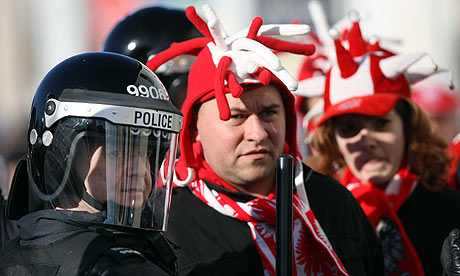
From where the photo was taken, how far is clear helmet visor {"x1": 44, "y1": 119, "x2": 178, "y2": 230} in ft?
7.39

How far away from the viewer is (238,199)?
2.99m

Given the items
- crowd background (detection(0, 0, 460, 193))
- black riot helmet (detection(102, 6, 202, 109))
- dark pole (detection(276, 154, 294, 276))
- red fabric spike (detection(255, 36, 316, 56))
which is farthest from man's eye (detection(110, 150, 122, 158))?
crowd background (detection(0, 0, 460, 193))

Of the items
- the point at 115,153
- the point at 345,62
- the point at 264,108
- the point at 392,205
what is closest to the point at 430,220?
the point at 392,205

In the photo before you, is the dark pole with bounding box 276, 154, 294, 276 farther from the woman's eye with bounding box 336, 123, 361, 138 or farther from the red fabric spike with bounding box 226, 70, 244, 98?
the woman's eye with bounding box 336, 123, 361, 138

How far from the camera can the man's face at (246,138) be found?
2.97 metres

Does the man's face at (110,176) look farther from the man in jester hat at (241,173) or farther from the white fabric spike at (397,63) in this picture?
the white fabric spike at (397,63)

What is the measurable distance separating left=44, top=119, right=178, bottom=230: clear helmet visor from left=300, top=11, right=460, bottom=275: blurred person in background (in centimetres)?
165

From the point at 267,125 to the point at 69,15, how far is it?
50.2 feet

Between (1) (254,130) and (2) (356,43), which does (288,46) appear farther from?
(2) (356,43)

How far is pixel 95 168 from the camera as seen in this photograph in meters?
2.26

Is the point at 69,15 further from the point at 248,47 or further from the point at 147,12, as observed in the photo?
the point at 248,47

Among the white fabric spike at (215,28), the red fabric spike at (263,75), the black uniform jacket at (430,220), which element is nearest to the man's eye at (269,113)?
the red fabric spike at (263,75)

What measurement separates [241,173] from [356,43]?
126cm

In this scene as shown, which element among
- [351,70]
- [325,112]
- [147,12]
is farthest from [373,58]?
[147,12]
